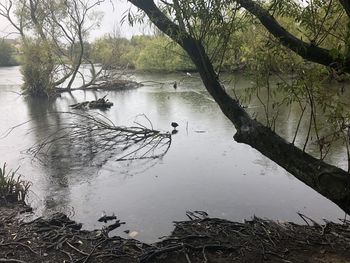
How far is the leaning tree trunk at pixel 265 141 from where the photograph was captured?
3.36m

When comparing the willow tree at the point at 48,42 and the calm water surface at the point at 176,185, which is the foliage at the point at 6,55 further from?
the calm water surface at the point at 176,185

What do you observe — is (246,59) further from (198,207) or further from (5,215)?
(5,215)

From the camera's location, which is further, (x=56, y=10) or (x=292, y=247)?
(x=56, y=10)

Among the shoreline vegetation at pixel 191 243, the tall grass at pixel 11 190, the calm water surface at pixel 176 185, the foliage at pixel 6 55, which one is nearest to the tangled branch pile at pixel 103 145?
the calm water surface at pixel 176 185

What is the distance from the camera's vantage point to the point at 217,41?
4.36m

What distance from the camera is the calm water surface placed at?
18.3 feet

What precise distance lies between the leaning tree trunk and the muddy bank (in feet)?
2.92

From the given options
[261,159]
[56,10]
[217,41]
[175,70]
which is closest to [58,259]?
[217,41]

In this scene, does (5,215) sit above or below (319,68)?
below

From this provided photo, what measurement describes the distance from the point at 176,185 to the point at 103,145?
2840mm

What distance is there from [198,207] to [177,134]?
4.43 m

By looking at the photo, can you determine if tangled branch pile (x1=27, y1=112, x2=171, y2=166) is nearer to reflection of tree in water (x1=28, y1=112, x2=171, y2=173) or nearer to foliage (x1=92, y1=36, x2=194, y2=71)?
reflection of tree in water (x1=28, y1=112, x2=171, y2=173)

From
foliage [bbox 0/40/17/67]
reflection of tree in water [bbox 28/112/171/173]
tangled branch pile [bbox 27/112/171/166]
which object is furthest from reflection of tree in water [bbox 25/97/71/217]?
foliage [bbox 0/40/17/67]

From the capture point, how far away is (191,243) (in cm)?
429
